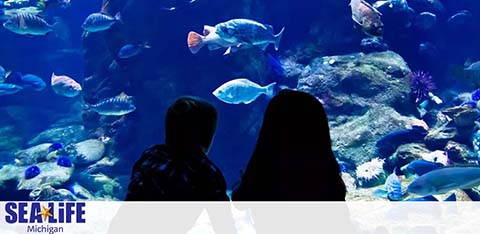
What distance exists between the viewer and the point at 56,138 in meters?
16.2

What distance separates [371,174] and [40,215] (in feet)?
17.5

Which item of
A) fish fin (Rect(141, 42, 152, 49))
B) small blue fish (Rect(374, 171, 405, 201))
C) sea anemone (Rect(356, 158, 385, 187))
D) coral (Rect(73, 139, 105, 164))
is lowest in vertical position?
coral (Rect(73, 139, 105, 164))

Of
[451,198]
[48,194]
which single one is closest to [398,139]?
[451,198]

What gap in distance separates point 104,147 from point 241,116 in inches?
142

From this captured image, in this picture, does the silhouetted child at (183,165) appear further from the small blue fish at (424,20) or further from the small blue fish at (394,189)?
the small blue fish at (424,20)

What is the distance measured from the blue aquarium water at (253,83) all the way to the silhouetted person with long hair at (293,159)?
396cm

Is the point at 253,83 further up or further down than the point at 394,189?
further up

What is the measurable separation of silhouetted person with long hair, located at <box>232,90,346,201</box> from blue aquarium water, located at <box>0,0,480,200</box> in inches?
156

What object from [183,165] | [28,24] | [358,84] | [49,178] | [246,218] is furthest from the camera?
[358,84]

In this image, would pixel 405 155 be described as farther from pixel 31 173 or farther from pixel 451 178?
pixel 31 173

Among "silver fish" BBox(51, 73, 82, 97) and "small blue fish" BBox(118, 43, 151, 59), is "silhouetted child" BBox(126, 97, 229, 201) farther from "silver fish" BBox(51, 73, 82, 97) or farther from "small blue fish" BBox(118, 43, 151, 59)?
"small blue fish" BBox(118, 43, 151, 59)

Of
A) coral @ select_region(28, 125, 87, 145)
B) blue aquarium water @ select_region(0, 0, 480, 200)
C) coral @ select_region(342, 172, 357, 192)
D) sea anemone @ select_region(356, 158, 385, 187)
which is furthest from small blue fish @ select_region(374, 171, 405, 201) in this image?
coral @ select_region(28, 125, 87, 145)

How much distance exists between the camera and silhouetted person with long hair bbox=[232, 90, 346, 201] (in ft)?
6.08

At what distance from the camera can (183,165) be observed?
1.99 metres
